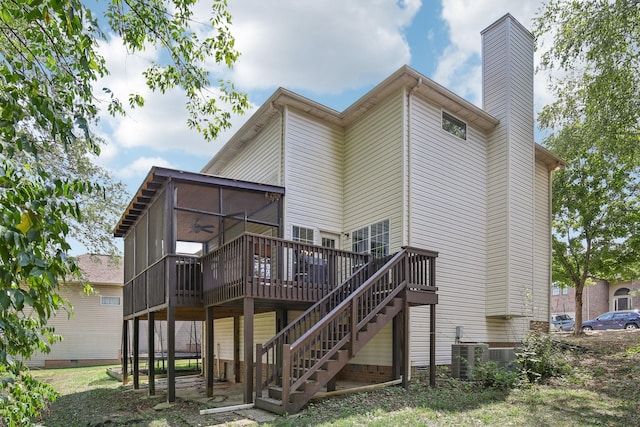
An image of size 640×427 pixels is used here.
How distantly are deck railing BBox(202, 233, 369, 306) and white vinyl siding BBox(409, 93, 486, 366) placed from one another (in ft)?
6.30

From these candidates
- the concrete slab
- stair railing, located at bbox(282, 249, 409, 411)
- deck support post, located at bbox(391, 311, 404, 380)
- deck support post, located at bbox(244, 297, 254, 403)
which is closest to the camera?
the concrete slab

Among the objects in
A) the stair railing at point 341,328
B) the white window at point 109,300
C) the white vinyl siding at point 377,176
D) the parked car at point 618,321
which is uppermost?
the white vinyl siding at point 377,176

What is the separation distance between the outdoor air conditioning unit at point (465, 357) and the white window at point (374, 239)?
108 inches

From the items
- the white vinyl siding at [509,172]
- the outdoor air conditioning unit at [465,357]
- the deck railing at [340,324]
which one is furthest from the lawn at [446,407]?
the white vinyl siding at [509,172]

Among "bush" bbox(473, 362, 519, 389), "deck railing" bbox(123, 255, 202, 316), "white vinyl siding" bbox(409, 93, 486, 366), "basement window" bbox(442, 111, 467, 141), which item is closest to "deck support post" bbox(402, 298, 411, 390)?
"white vinyl siding" bbox(409, 93, 486, 366)

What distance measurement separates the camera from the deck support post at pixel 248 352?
8.05 meters

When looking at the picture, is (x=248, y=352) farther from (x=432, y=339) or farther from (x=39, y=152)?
(x=39, y=152)

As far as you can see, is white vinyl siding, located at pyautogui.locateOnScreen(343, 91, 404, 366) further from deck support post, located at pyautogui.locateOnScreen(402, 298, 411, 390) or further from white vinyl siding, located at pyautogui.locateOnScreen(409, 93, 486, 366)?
deck support post, located at pyautogui.locateOnScreen(402, 298, 411, 390)

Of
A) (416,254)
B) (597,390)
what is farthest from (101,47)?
A: (597,390)

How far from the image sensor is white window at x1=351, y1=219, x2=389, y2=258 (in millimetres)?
11086

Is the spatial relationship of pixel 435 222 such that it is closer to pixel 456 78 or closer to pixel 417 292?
pixel 417 292

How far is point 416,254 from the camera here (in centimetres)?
952

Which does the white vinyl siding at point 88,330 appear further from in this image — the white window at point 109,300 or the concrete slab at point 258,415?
the concrete slab at point 258,415

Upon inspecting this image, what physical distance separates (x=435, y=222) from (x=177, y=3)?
7.87 metres
